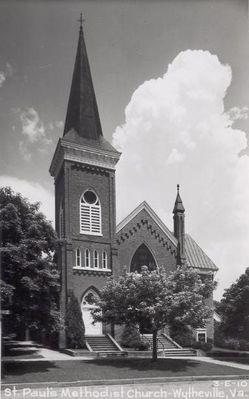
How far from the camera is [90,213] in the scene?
31.5 m

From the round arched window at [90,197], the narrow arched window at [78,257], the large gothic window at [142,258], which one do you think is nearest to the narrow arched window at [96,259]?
the narrow arched window at [78,257]

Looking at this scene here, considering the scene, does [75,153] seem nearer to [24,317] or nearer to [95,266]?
[95,266]

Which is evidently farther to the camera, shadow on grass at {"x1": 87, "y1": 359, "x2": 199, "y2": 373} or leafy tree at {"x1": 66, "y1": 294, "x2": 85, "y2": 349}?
leafy tree at {"x1": 66, "y1": 294, "x2": 85, "y2": 349}

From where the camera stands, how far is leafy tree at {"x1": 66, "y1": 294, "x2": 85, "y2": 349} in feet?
88.7

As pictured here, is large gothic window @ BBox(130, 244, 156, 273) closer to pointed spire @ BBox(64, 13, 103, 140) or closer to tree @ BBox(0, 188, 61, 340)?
pointed spire @ BBox(64, 13, 103, 140)

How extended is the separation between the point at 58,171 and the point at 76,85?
275 inches

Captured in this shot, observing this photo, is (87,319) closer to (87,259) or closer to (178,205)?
(87,259)

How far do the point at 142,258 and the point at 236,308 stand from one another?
33.8 ft

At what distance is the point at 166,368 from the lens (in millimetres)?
19750

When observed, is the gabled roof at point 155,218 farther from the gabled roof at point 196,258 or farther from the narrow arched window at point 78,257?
the narrow arched window at point 78,257

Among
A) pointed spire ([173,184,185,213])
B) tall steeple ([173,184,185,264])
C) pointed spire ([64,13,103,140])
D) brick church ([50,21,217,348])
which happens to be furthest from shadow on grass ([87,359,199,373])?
pointed spire ([64,13,103,140])

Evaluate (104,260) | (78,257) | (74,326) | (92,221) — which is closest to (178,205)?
(92,221)

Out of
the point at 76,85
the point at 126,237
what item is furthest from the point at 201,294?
the point at 76,85

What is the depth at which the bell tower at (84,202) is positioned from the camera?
29.8m
